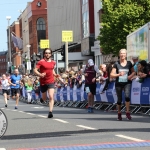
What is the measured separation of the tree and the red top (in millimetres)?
26378

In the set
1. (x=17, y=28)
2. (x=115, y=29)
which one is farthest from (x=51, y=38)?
(x=17, y=28)

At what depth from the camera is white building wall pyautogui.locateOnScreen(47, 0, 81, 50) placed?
67.6 m

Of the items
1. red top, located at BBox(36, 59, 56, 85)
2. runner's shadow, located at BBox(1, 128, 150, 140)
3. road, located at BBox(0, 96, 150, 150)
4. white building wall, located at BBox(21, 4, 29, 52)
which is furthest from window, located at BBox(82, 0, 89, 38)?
white building wall, located at BBox(21, 4, 29, 52)

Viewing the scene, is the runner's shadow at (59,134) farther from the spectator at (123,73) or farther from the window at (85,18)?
the window at (85,18)

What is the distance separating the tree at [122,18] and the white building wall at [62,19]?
22.9 metres

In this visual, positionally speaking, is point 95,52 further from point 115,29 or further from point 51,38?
point 51,38

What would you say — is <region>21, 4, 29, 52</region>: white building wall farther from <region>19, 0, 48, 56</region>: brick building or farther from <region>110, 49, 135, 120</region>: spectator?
<region>110, 49, 135, 120</region>: spectator

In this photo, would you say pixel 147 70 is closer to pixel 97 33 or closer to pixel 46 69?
pixel 46 69

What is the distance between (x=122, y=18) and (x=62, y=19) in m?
35.3

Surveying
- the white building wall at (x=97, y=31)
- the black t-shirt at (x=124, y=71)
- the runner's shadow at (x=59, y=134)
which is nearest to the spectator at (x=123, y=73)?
the black t-shirt at (x=124, y=71)

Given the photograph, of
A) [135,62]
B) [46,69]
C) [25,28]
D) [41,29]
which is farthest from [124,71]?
[25,28]

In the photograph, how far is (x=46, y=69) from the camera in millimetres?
16047

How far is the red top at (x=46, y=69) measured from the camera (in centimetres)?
1603

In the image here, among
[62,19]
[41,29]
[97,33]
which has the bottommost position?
[97,33]
